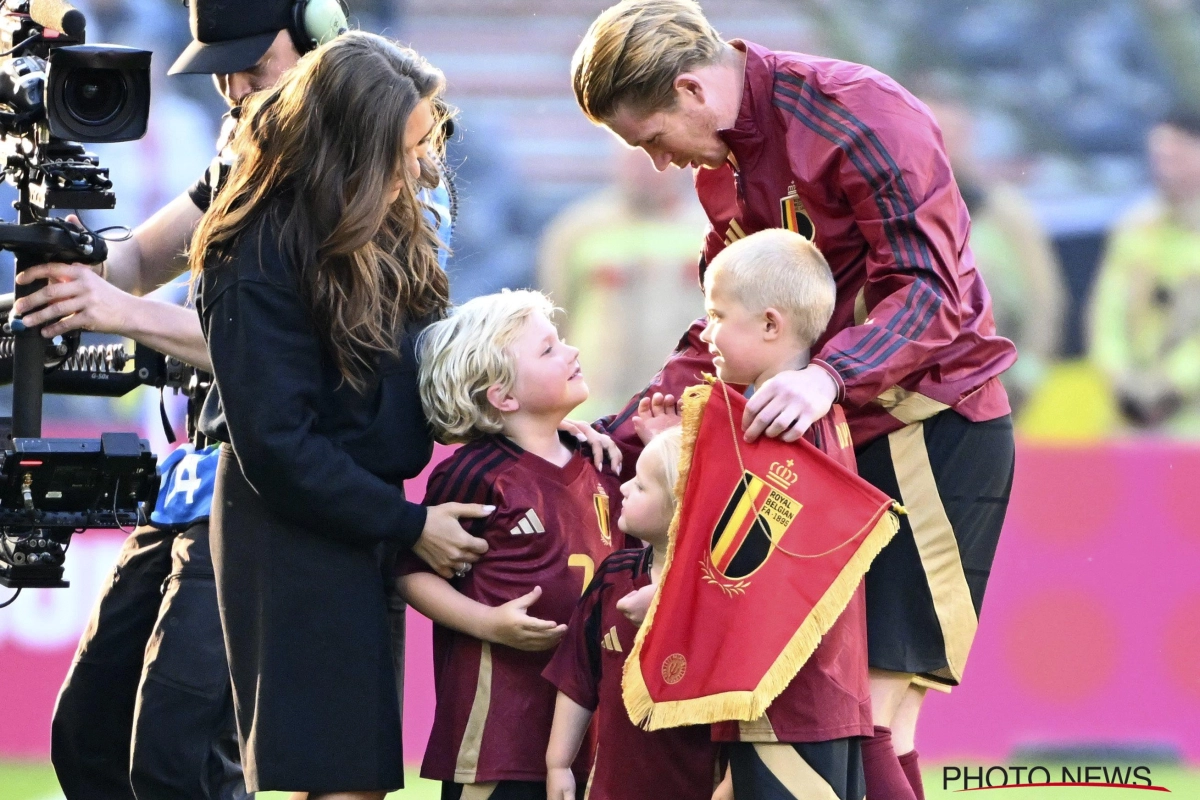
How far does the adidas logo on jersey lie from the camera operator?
0.62 m

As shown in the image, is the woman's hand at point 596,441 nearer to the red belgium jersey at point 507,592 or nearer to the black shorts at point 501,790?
the red belgium jersey at point 507,592

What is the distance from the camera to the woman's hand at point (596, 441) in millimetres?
2955

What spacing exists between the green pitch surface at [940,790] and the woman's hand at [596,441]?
7.10 feet

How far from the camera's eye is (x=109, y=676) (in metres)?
3.32

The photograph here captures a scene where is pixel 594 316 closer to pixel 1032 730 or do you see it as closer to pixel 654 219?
pixel 654 219

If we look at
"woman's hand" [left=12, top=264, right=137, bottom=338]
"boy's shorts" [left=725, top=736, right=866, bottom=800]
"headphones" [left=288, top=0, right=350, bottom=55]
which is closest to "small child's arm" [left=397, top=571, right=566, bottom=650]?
"boy's shorts" [left=725, top=736, right=866, bottom=800]

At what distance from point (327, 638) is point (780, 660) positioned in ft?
2.36

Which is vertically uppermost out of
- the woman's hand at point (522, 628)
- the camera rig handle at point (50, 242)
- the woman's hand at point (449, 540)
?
the camera rig handle at point (50, 242)

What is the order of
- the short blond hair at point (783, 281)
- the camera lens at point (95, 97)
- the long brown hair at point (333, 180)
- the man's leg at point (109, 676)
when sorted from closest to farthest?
the short blond hair at point (783, 281) → the long brown hair at point (333, 180) → the camera lens at point (95, 97) → the man's leg at point (109, 676)

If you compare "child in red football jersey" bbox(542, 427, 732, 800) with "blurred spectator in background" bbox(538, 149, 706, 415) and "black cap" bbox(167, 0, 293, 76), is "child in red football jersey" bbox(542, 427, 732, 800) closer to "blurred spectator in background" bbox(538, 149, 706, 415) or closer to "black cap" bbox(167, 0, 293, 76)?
"black cap" bbox(167, 0, 293, 76)

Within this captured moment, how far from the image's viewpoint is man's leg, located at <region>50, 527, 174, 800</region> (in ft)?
10.9

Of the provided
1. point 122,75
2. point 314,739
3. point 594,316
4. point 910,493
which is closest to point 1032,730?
point 594,316

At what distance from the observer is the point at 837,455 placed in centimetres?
252

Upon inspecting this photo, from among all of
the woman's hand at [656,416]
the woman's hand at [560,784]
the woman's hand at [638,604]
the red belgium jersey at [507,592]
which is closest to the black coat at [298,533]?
the red belgium jersey at [507,592]
